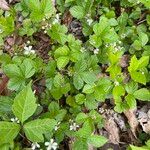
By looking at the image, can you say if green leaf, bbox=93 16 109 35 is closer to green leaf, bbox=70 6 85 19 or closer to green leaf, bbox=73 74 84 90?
green leaf, bbox=70 6 85 19

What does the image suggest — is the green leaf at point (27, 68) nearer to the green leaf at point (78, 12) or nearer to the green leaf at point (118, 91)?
the green leaf at point (118, 91)

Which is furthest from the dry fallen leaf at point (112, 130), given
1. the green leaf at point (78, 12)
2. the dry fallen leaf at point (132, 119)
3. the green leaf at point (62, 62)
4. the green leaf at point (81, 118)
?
the green leaf at point (78, 12)

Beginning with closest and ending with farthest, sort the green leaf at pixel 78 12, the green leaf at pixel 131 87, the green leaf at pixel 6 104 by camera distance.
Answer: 1. the green leaf at pixel 6 104
2. the green leaf at pixel 131 87
3. the green leaf at pixel 78 12

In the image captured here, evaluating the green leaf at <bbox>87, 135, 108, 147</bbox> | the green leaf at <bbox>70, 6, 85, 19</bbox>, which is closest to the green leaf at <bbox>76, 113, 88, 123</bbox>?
the green leaf at <bbox>87, 135, 108, 147</bbox>

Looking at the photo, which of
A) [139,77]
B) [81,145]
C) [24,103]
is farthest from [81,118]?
[24,103]

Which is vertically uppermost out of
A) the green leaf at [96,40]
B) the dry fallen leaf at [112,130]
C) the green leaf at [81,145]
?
the green leaf at [96,40]

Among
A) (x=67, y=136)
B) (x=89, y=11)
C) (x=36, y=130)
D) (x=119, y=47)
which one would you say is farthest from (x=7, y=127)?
(x=89, y=11)

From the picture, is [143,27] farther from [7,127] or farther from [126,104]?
[7,127]
